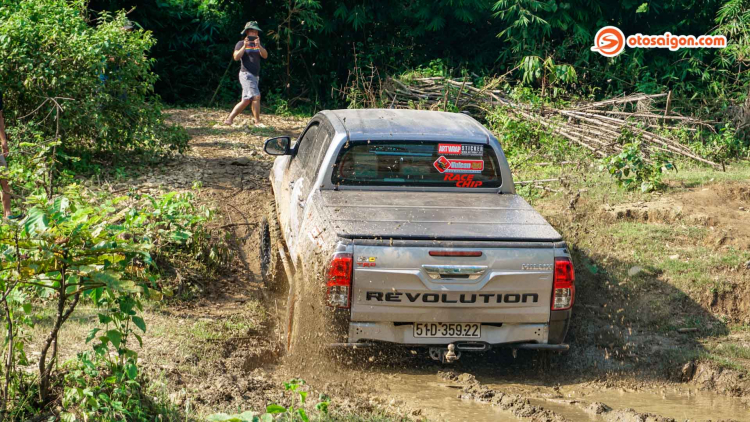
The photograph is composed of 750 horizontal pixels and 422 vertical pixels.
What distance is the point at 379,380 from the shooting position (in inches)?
201

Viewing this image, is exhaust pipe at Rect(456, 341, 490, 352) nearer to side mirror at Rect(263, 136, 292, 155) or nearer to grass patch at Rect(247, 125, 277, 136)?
side mirror at Rect(263, 136, 292, 155)

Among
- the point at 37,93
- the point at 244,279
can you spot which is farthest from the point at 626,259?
the point at 37,93

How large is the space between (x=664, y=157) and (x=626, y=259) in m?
3.35

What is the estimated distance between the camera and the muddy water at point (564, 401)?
182 inches

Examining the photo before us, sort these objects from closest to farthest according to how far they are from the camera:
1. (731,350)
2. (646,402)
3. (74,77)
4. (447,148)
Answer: (646,402)
(731,350)
(447,148)
(74,77)

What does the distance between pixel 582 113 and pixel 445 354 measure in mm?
7991

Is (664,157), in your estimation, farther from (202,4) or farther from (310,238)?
(202,4)

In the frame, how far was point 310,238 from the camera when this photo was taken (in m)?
5.26

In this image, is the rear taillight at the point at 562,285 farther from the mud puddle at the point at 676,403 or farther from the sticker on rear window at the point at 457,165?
the sticker on rear window at the point at 457,165

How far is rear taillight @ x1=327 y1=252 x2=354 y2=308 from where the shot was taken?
4.76 metres

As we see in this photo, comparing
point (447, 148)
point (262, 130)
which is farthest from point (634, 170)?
point (262, 130)

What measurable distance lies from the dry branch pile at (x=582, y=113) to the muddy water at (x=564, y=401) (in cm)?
601

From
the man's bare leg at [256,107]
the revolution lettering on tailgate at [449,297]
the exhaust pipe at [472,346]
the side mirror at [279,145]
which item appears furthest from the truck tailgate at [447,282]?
the man's bare leg at [256,107]

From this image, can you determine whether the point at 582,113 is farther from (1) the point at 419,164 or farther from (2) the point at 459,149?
(1) the point at 419,164
